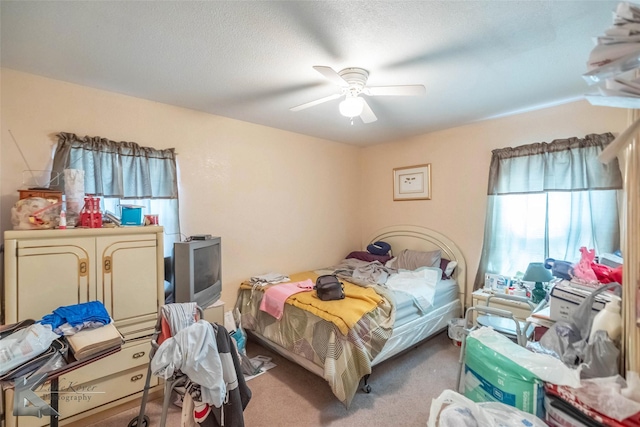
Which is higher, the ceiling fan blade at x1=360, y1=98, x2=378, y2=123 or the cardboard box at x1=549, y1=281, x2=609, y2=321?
the ceiling fan blade at x1=360, y1=98, x2=378, y2=123

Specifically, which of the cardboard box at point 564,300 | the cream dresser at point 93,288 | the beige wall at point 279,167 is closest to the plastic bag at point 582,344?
the cardboard box at point 564,300

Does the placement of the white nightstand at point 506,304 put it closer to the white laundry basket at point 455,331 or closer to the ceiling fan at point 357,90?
the white laundry basket at point 455,331

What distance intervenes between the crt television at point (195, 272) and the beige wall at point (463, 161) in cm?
270

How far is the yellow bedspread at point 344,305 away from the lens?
219 centimetres

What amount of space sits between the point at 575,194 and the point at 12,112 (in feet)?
15.9

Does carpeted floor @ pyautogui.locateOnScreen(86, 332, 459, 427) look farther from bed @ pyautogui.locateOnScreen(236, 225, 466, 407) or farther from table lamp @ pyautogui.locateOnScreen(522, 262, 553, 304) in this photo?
table lamp @ pyautogui.locateOnScreen(522, 262, 553, 304)

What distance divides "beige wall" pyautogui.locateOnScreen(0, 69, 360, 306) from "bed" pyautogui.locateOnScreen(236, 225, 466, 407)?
577 millimetres

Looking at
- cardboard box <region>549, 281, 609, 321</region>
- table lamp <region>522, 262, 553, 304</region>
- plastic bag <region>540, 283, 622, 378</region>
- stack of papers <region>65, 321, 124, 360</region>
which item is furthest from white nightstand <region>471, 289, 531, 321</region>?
stack of papers <region>65, 321, 124, 360</region>

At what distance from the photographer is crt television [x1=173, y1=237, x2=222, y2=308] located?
7.89 feet

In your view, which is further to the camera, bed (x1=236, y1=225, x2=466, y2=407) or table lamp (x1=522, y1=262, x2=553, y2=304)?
table lamp (x1=522, y1=262, x2=553, y2=304)

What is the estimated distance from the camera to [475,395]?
1.31 metres

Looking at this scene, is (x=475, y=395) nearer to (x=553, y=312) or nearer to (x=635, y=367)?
(x=635, y=367)

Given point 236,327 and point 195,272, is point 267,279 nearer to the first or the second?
point 236,327

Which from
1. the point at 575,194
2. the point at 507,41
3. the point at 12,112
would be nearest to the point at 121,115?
the point at 12,112
